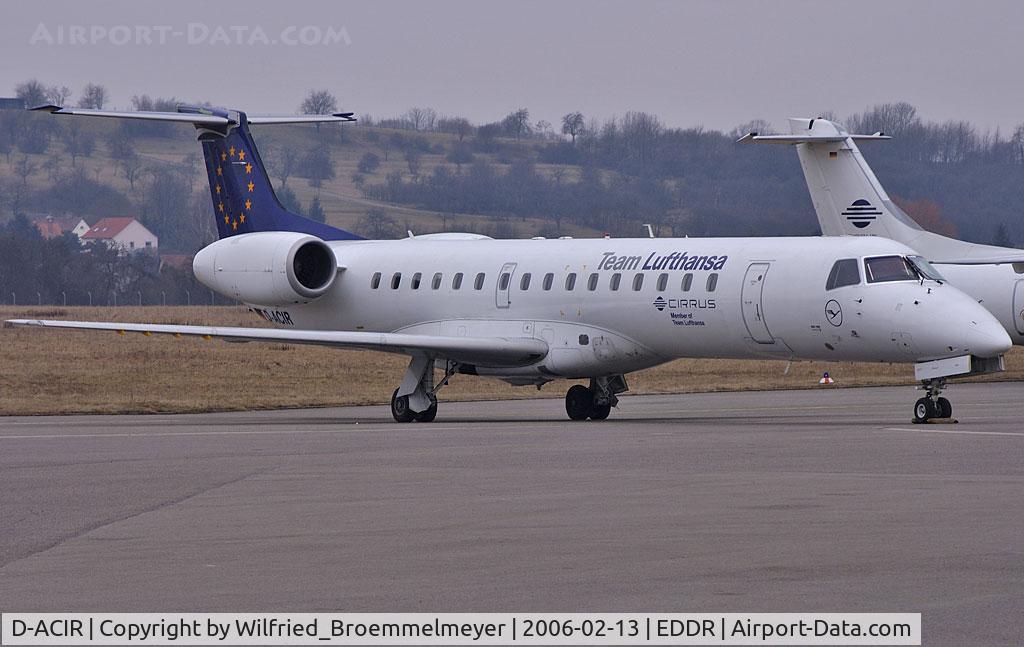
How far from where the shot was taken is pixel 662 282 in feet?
79.6

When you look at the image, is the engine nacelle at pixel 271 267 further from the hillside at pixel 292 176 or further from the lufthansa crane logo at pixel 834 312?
the hillside at pixel 292 176

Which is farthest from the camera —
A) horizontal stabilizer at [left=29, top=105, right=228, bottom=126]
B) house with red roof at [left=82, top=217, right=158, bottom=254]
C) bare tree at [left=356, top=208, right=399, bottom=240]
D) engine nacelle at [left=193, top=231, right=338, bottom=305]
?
house with red roof at [left=82, top=217, right=158, bottom=254]

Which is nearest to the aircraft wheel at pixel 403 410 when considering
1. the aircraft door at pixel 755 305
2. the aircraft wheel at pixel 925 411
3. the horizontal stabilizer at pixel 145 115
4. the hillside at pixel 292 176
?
A: the aircraft door at pixel 755 305

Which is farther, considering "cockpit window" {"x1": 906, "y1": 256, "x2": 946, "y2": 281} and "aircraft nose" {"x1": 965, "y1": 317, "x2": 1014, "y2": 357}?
"cockpit window" {"x1": 906, "y1": 256, "x2": 946, "y2": 281}

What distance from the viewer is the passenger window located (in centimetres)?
2419

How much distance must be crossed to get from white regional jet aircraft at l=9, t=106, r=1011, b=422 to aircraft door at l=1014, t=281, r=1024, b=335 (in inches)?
470

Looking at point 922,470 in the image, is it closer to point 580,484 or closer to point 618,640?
point 580,484

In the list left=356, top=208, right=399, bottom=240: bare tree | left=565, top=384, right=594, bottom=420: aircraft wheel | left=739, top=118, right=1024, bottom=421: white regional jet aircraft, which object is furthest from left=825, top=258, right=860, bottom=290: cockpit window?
left=356, top=208, right=399, bottom=240: bare tree

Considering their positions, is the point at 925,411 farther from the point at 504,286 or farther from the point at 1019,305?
the point at 1019,305

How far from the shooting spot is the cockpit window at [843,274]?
2220cm

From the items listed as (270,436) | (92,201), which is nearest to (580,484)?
(270,436)

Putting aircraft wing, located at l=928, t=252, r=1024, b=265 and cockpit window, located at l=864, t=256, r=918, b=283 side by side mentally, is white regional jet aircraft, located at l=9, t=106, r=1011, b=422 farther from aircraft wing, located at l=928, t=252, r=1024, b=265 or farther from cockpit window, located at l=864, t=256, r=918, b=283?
aircraft wing, located at l=928, t=252, r=1024, b=265

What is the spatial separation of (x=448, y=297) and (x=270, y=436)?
21.8 ft

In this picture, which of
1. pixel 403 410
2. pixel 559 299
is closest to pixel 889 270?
pixel 559 299
